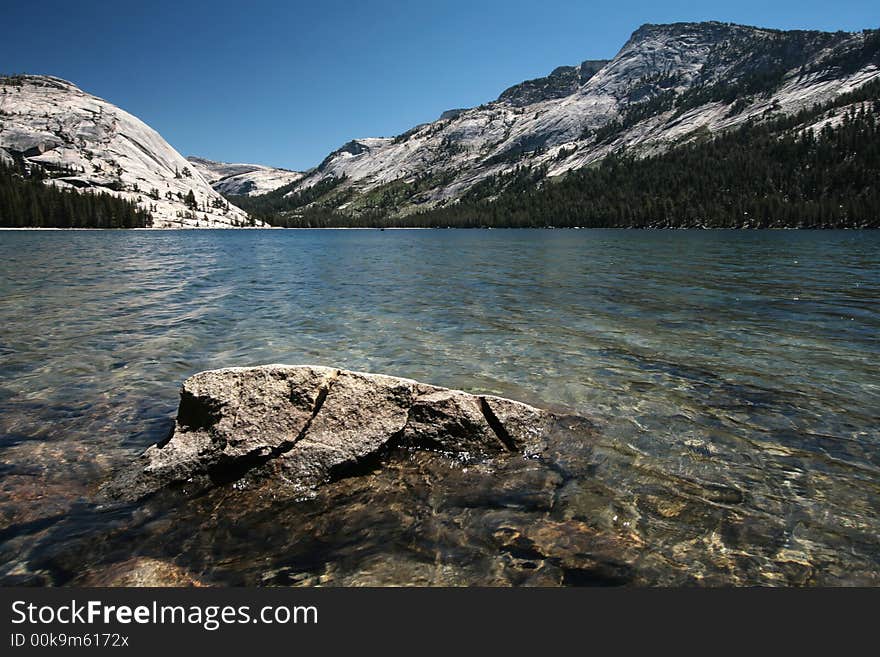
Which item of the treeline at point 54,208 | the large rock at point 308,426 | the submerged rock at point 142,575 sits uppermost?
the treeline at point 54,208

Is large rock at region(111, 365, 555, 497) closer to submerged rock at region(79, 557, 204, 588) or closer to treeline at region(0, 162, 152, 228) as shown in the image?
submerged rock at region(79, 557, 204, 588)

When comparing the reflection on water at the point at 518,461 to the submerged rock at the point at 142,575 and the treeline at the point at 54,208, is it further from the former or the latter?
the treeline at the point at 54,208

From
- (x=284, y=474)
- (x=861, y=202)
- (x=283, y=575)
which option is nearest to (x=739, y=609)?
(x=283, y=575)

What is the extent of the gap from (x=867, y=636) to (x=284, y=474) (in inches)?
301

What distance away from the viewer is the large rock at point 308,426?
315 inches

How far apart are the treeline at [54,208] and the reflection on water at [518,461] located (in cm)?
15661

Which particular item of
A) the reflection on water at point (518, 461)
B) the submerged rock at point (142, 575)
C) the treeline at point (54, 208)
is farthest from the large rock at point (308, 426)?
the treeline at point (54, 208)

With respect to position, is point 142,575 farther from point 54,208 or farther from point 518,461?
point 54,208

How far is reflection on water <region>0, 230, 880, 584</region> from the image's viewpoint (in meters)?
6.14

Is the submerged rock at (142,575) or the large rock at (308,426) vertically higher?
the large rock at (308,426)

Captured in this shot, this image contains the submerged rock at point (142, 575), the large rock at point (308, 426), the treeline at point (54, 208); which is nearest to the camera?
the submerged rock at point (142, 575)

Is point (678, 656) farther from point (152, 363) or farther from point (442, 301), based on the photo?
point (442, 301)

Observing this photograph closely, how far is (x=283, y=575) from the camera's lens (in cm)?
577

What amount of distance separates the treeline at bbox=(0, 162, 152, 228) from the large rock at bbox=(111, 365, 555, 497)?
179303 millimetres
